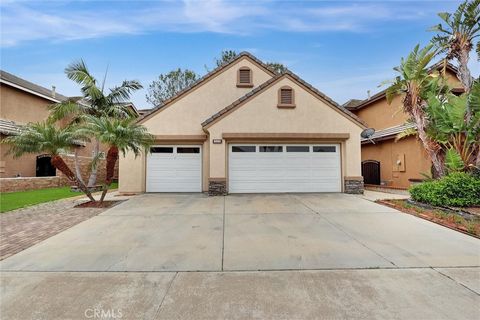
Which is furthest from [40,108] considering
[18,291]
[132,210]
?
[18,291]

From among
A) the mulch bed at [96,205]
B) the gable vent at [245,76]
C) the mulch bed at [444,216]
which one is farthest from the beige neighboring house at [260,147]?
the mulch bed at [444,216]

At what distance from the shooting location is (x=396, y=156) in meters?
14.7

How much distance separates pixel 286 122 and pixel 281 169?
2.23 meters

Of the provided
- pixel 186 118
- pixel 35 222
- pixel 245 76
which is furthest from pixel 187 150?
pixel 35 222

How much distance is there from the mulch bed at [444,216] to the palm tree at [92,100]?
44.7 feet

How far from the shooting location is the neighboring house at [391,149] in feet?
43.9

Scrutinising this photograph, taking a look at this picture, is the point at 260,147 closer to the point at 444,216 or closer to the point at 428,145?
the point at 428,145

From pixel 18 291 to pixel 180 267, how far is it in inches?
85.8

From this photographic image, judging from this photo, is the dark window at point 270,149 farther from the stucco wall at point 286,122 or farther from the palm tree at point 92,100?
the palm tree at point 92,100

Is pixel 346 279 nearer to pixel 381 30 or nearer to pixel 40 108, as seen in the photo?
pixel 381 30

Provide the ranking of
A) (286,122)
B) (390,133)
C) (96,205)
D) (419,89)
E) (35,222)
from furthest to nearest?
(390,133) → (286,122) → (419,89) → (96,205) → (35,222)

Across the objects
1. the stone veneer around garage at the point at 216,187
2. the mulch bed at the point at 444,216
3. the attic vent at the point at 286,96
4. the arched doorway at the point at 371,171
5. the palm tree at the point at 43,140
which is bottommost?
the mulch bed at the point at 444,216

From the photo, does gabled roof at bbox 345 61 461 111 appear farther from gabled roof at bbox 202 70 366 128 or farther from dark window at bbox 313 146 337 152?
dark window at bbox 313 146 337 152

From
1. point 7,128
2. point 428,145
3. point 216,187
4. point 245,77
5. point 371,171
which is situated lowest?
point 216,187
